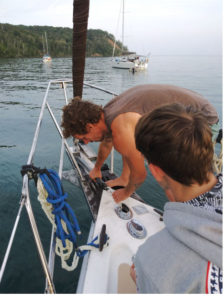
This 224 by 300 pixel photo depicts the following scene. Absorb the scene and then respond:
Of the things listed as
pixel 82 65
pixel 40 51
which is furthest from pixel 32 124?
pixel 40 51

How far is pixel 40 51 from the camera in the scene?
53.1 m

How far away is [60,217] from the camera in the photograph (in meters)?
1.45

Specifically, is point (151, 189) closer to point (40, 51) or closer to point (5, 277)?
point (5, 277)

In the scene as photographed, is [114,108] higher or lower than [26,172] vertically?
higher

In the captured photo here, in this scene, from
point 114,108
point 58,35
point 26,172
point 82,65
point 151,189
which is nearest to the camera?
point 26,172

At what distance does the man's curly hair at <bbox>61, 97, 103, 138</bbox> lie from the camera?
182cm

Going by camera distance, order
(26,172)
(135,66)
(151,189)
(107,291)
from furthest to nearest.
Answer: (135,66) < (151,189) < (26,172) < (107,291)

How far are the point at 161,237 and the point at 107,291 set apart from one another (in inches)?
34.5

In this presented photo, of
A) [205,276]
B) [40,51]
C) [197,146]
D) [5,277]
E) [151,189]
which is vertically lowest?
[5,277]

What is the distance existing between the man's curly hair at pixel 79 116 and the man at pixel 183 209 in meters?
1.16

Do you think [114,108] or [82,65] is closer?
[114,108]

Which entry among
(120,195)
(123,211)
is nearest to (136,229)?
(123,211)

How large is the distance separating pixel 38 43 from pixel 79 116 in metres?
64.2

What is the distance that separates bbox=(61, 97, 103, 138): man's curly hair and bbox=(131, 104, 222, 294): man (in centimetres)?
116
